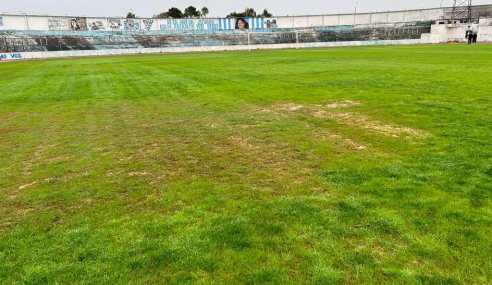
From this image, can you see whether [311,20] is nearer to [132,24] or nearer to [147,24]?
[147,24]

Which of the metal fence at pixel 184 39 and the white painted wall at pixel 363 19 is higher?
the white painted wall at pixel 363 19

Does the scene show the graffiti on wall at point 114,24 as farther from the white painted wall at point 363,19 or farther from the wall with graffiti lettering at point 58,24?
the white painted wall at point 363,19

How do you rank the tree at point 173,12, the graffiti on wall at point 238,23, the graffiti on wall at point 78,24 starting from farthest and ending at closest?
the tree at point 173,12 < the graffiti on wall at point 238,23 < the graffiti on wall at point 78,24

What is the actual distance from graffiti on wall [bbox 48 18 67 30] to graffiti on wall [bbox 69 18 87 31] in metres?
1.45

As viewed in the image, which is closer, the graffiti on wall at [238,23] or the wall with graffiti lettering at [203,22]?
the wall with graffiti lettering at [203,22]

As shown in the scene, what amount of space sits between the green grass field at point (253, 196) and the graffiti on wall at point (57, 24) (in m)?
76.5

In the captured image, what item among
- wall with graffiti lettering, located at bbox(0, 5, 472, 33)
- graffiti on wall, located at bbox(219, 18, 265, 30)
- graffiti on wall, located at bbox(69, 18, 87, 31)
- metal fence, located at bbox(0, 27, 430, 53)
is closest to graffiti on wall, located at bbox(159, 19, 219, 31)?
wall with graffiti lettering, located at bbox(0, 5, 472, 33)

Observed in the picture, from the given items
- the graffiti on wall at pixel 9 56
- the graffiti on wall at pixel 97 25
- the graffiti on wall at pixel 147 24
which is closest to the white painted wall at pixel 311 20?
the graffiti on wall at pixel 97 25

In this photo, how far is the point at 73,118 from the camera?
10.7 meters

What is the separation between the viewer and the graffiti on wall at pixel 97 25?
76250 mm

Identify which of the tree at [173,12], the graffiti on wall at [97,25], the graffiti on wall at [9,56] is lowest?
the graffiti on wall at [9,56]

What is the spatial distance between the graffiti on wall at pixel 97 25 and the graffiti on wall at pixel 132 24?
18.4 ft

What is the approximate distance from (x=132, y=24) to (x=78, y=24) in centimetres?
1269

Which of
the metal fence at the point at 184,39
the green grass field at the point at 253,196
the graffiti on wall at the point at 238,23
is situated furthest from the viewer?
the graffiti on wall at the point at 238,23
